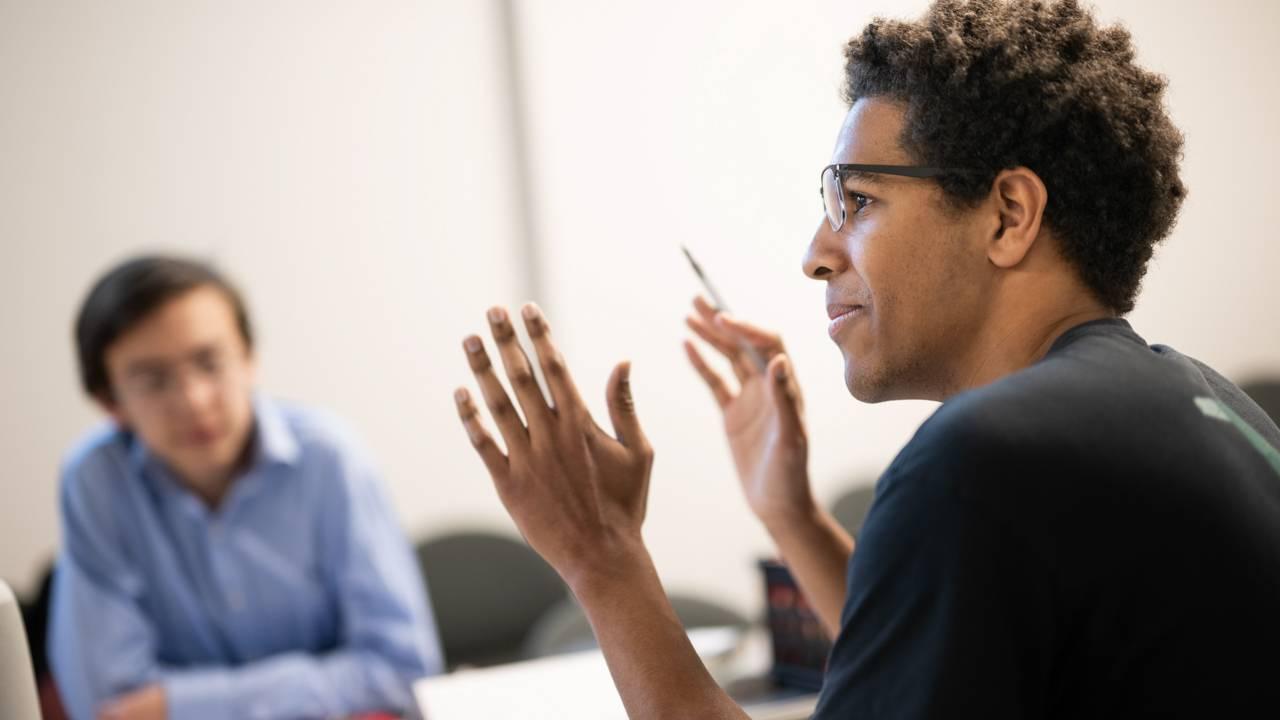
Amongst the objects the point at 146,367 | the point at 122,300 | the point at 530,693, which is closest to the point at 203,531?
the point at 146,367

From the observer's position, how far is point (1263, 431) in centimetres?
115

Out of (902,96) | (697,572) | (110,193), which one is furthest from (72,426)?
(902,96)

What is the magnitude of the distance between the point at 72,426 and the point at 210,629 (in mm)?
1309

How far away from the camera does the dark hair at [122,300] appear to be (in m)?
2.39

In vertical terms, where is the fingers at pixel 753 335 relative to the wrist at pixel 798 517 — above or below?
above

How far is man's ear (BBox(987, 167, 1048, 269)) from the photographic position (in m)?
1.18

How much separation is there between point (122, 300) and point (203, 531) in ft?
1.65

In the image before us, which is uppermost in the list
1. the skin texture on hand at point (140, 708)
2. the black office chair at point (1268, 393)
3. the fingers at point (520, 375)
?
the fingers at point (520, 375)

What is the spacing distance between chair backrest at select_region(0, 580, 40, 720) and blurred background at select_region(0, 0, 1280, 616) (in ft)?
7.59

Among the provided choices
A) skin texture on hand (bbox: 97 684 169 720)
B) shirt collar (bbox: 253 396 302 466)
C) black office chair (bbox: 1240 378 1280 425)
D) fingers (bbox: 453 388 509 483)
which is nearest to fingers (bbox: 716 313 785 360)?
fingers (bbox: 453 388 509 483)

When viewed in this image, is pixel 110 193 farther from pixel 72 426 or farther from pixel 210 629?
pixel 210 629

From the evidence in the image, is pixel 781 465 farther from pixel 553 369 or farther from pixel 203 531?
pixel 203 531

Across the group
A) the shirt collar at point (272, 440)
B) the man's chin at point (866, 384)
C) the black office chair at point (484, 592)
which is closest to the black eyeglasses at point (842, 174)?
the man's chin at point (866, 384)

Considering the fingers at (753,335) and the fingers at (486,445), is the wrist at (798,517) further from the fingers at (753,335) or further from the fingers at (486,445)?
the fingers at (486,445)
